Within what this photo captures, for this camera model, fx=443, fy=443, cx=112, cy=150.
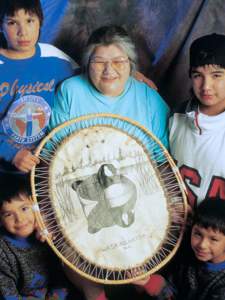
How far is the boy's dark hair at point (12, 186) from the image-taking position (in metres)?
1.32

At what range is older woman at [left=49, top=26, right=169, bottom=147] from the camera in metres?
1.33

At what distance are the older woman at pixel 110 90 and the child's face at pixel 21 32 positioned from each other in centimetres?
15

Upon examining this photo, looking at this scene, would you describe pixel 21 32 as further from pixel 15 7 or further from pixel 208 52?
pixel 208 52

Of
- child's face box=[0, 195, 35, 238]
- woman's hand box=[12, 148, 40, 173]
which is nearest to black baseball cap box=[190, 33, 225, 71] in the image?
woman's hand box=[12, 148, 40, 173]

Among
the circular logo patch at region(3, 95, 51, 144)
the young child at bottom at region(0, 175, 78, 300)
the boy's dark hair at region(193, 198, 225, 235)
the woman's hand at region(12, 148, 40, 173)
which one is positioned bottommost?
the young child at bottom at region(0, 175, 78, 300)

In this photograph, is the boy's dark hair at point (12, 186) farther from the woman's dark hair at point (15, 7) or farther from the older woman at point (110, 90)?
the woman's dark hair at point (15, 7)

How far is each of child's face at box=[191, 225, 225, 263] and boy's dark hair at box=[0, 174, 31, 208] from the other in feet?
1.67

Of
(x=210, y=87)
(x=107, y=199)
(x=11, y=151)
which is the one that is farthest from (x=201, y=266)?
(x=11, y=151)

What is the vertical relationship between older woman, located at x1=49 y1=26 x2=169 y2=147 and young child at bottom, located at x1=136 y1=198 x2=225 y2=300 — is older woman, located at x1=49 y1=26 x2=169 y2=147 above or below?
above

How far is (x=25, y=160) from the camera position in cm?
129

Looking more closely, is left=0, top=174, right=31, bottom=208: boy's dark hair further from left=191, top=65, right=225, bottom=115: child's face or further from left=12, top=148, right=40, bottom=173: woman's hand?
left=191, top=65, right=225, bottom=115: child's face

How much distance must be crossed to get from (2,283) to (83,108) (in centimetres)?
59

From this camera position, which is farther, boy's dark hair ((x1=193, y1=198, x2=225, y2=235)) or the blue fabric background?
the blue fabric background

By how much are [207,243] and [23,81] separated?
2.37ft
